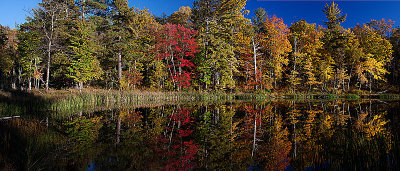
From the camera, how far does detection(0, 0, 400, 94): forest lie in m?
23.3

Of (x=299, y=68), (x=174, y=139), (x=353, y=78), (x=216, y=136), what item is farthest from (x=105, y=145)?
(x=353, y=78)

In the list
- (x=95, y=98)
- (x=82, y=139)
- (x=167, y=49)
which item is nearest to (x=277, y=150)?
(x=82, y=139)

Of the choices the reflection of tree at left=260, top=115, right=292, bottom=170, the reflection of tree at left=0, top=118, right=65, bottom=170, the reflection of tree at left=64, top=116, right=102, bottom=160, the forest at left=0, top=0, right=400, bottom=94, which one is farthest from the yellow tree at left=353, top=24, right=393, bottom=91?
the reflection of tree at left=0, top=118, right=65, bottom=170

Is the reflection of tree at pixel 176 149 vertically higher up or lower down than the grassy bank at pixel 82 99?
lower down

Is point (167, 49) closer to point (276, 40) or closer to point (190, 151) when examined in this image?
point (276, 40)

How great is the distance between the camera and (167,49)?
2694 cm

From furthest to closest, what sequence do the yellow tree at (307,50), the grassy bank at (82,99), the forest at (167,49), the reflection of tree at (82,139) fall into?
the yellow tree at (307,50) → the forest at (167,49) → the grassy bank at (82,99) → the reflection of tree at (82,139)

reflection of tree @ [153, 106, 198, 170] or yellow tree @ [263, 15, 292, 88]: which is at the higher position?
yellow tree @ [263, 15, 292, 88]

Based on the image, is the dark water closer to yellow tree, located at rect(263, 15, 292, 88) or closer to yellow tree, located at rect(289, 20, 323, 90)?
yellow tree, located at rect(263, 15, 292, 88)

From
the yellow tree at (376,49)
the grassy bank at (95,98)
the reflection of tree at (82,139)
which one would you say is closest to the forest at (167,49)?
the yellow tree at (376,49)

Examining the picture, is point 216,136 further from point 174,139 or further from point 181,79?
point 181,79

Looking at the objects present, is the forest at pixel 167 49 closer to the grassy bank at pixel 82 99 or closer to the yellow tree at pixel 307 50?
the yellow tree at pixel 307 50

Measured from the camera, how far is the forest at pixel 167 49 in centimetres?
2333

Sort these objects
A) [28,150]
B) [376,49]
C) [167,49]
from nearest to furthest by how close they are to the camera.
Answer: [28,150] < [167,49] < [376,49]
